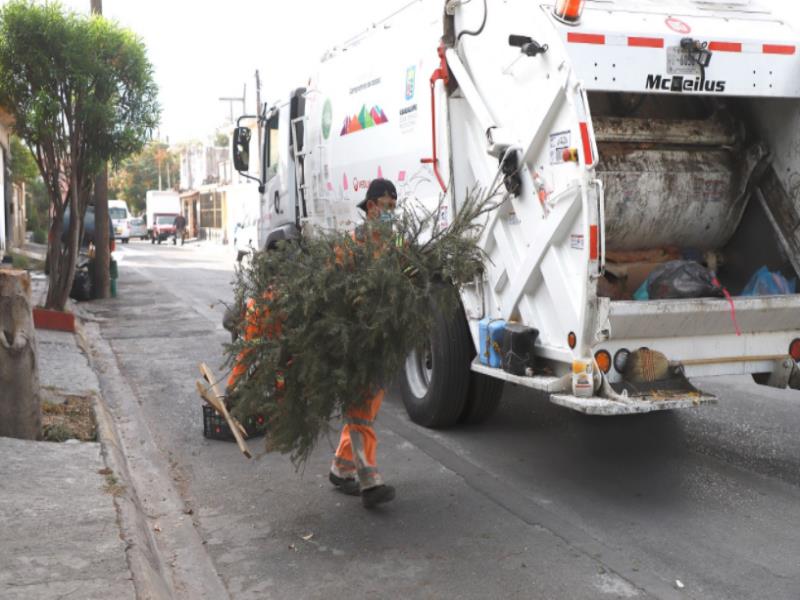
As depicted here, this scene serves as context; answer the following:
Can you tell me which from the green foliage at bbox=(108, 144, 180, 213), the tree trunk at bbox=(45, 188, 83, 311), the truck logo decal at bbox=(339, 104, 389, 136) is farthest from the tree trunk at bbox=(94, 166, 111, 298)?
the green foliage at bbox=(108, 144, 180, 213)

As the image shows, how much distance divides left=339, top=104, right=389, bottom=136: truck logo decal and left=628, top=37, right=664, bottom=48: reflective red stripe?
244 centimetres

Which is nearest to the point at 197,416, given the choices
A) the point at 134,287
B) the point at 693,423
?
the point at 693,423

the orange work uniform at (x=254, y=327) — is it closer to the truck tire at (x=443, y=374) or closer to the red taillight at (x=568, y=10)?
the truck tire at (x=443, y=374)

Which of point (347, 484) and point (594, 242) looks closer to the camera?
point (594, 242)

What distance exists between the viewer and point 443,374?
249 inches

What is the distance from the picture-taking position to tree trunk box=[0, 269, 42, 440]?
223 inches

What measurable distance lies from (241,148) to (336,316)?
680 cm

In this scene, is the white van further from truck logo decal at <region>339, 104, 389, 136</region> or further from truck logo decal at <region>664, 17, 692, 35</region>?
truck logo decal at <region>664, 17, 692, 35</region>

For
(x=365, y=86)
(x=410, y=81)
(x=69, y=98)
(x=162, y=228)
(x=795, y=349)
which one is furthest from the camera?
(x=162, y=228)

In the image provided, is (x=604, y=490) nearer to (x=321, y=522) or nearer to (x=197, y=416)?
(x=321, y=522)

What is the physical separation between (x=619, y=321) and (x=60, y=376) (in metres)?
5.16

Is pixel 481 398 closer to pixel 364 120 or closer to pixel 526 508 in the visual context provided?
pixel 526 508

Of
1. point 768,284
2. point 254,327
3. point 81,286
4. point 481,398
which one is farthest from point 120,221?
point 254,327

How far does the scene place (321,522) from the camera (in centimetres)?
491
